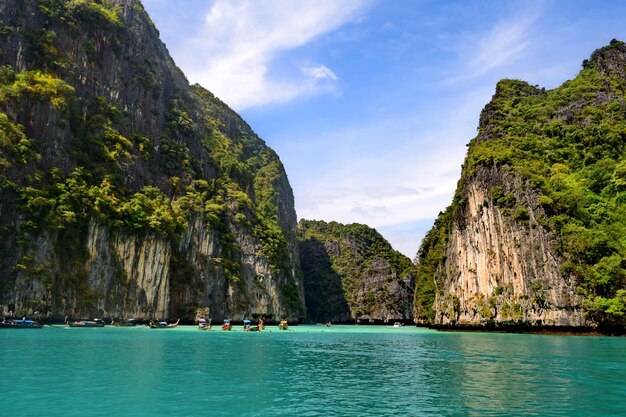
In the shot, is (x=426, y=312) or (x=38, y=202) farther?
(x=426, y=312)

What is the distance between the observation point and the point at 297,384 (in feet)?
66.0

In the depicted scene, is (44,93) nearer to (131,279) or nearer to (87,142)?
(87,142)

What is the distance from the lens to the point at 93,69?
284 feet

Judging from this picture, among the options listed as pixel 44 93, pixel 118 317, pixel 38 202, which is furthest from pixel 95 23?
pixel 118 317

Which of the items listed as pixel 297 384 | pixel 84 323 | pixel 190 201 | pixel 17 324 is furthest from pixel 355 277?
pixel 297 384

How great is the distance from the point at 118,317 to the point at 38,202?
21145mm

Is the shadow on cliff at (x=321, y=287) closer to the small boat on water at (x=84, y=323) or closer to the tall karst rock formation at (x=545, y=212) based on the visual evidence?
the tall karst rock formation at (x=545, y=212)

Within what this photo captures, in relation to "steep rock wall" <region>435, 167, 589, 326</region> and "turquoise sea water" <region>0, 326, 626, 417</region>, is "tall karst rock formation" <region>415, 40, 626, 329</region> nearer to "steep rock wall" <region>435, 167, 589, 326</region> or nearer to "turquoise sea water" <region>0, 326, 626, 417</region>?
"steep rock wall" <region>435, 167, 589, 326</region>

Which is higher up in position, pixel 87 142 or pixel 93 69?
pixel 93 69

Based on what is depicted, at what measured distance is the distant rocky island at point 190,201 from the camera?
62.0 metres

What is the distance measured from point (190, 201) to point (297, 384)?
7580 centimetres

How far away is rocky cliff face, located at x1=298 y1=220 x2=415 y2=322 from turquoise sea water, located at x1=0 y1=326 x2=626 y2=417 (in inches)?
4778

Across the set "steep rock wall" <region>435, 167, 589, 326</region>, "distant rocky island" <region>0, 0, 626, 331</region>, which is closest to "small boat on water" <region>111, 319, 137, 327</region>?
"distant rocky island" <region>0, 0, 626, 331</region>

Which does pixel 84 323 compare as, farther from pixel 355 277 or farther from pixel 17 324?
pixel 355 277
